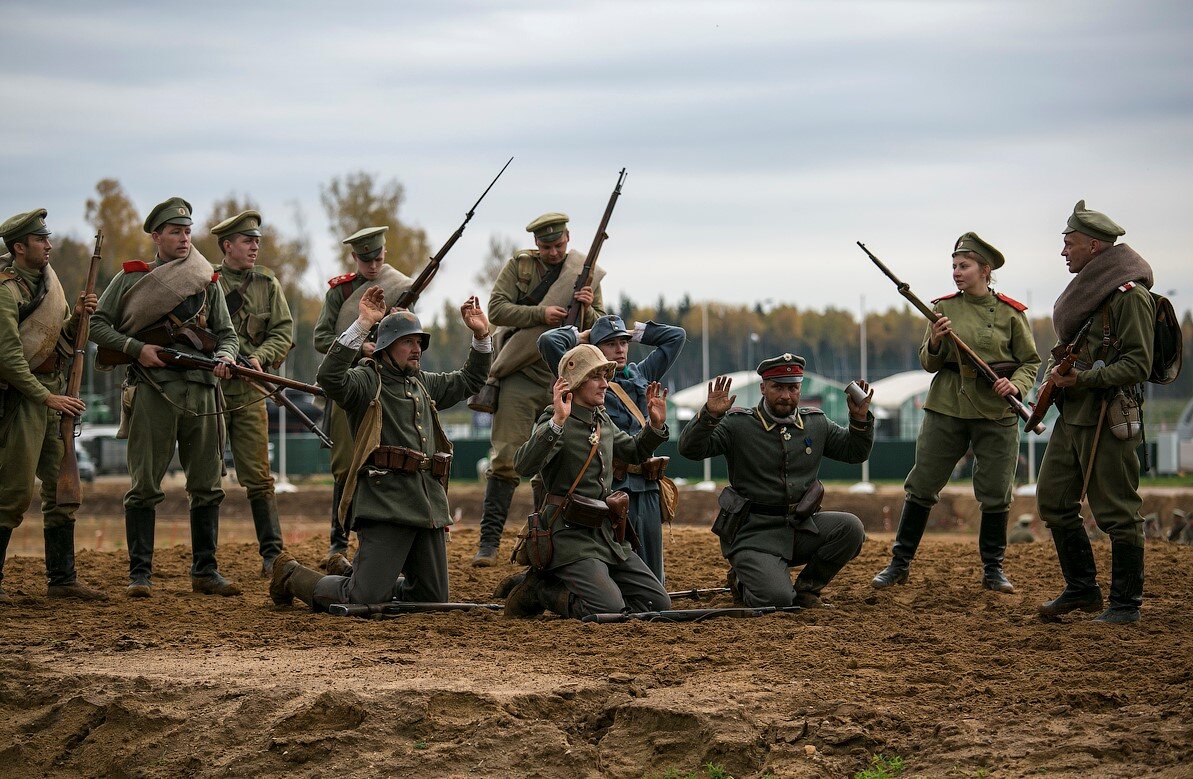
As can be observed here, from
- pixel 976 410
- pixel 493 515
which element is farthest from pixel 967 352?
pixel 493 515

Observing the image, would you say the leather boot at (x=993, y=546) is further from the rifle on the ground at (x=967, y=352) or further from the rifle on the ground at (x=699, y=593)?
A: the rifle on the ground at (x=699, y=593)

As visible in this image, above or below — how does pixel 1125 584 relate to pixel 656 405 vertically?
below

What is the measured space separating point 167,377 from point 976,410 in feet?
17.9

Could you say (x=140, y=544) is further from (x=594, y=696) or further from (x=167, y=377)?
(x=594, y=696)

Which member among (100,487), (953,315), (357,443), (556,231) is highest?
(556,231)

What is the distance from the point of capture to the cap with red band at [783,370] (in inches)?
336

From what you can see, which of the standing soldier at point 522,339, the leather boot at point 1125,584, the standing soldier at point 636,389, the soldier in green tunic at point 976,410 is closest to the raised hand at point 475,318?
the standing soldier at point 636,389

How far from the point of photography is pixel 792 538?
8.69m

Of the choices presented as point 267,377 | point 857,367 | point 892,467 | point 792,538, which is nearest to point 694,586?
point 792,538

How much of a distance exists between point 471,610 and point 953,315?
3.86m

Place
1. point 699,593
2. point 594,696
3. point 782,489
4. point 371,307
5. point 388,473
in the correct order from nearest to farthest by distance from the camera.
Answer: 1. point 594,696
2. point 371,307
3. point 388,473
4. point 782,489
5. point 699,593

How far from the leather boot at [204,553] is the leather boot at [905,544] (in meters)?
4.47

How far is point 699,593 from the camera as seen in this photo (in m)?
9.16

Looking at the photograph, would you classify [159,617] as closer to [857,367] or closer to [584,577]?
[584,577]
